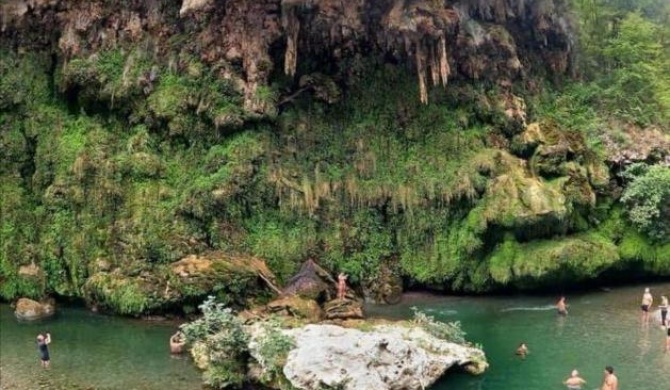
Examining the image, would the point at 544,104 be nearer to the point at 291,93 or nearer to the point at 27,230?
the point at 291,93

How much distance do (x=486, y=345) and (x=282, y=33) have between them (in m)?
18.7

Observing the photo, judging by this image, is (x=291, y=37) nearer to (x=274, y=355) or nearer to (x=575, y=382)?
(x=274, y=355)

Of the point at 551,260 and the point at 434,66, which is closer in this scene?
the point at 551,260

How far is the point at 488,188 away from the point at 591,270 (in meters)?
6.21

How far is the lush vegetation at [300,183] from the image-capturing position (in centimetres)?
3634

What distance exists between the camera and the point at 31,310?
114ft

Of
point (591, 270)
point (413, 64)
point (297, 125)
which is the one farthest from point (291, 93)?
point (591, 270)

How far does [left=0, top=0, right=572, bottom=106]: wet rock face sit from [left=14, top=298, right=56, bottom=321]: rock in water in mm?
12945

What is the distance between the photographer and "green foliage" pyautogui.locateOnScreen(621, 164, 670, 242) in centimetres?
3672

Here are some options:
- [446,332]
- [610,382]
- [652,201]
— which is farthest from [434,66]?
[610,382]

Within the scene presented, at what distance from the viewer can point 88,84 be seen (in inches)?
1516

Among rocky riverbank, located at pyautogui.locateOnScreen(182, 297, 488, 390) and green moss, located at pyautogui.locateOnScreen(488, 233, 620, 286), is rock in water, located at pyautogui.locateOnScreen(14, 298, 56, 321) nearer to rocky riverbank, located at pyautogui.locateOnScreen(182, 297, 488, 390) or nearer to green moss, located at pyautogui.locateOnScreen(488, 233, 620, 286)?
rocky riverbank, located at pyautogui.locateOnScreen(182, 297, 488, 390)

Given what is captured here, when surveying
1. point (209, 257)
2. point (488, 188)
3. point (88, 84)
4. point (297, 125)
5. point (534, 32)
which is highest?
point (534, 32)

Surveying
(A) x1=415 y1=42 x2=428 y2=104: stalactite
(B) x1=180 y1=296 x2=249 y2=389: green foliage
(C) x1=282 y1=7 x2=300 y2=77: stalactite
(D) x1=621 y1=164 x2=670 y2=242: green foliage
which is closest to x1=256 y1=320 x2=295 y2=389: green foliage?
(B) x1=180 y1=296 x2=249 y2=389: green foliage
